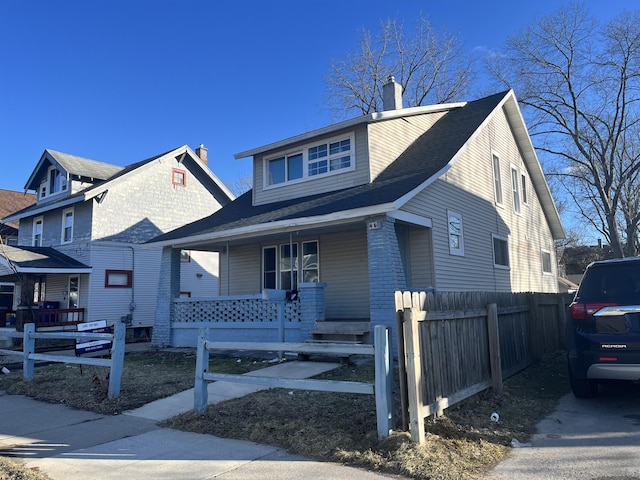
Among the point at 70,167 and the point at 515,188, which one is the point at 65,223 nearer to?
the point at 70,167

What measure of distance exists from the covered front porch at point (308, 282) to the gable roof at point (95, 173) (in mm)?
7604

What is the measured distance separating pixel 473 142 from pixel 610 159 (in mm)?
17571

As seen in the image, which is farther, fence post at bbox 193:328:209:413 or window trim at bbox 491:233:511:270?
window trim at bbox 491:233:511:270

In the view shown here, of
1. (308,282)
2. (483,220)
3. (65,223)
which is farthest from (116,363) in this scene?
(65,223)

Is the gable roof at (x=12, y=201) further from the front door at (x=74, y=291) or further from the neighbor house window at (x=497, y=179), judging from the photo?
the neighbor house window at (x=497, y=179)

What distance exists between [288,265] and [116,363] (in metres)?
7.74

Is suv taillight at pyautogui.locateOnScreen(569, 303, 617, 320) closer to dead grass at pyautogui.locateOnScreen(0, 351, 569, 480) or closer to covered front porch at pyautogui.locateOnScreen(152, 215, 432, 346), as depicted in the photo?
dead grass at pyautogui.locateOnScreen(0, 351, 569, 480)

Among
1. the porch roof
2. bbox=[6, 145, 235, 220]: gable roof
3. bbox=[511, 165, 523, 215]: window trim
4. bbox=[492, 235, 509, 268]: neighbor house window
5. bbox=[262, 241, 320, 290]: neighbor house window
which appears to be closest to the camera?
bbox=[262, 241, 320, 290]: neighbor house window

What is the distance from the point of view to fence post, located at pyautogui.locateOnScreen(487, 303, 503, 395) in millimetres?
7038

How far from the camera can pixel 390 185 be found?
11.7m

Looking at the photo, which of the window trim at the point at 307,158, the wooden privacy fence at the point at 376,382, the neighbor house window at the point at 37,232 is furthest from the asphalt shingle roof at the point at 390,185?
the neighbor house window at the point at 37,232

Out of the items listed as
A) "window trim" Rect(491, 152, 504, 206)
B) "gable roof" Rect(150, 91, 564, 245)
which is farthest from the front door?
"window trim" Rect(491, 152, 504, 206)

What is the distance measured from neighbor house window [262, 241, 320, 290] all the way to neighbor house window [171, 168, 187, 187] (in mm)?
10765

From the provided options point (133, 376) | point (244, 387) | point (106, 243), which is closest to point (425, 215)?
point (244, 387)
